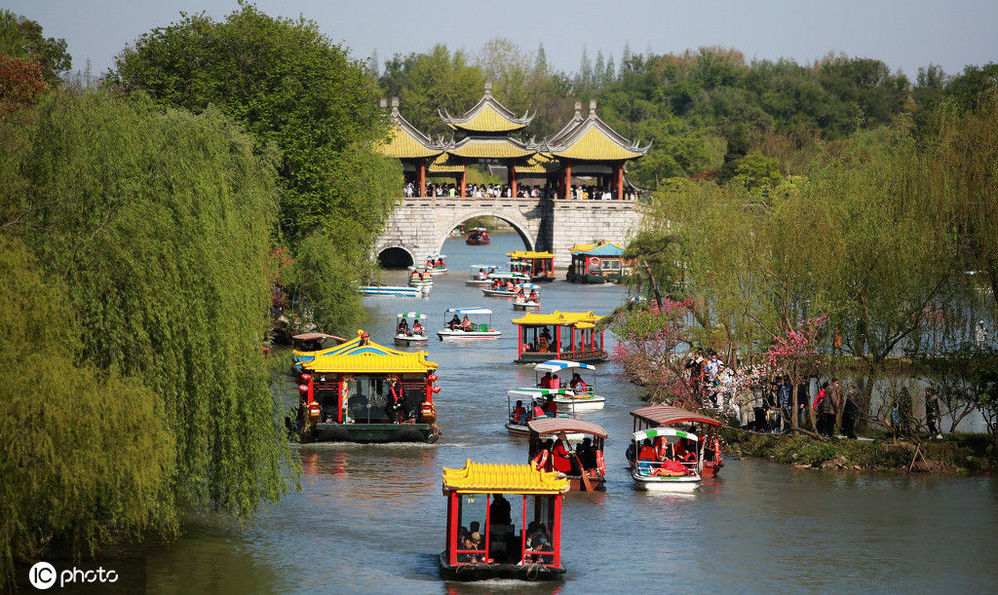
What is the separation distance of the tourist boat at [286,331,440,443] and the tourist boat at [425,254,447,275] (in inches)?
1941

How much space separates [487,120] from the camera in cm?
8569

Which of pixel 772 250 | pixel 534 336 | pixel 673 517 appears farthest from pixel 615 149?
pixel 673 517

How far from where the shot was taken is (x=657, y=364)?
106 feet

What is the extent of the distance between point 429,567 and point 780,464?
34.0 ft

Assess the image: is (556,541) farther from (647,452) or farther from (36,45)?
(36,45)

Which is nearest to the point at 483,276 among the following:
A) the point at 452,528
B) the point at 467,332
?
the point at 467,332

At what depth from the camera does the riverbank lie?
82.6 feet

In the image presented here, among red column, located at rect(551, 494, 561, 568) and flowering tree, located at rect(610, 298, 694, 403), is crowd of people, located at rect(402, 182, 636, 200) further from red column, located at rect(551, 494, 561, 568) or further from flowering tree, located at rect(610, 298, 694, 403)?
red column, located at rect(551, 494, 561, 568)

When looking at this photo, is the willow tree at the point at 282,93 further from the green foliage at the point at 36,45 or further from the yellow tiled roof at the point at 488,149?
the yellow tiled roof at the point at 488,149

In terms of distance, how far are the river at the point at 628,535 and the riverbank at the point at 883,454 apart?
437mm

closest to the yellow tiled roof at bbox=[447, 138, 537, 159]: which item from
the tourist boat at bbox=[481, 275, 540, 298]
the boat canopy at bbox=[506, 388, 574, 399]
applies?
the tourist boat at bbox=[481, 275, 540, 298]

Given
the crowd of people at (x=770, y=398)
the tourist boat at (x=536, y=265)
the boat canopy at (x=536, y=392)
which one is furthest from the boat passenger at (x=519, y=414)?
the tourist boat at (x=536, y=265)

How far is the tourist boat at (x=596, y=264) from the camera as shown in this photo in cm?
7738

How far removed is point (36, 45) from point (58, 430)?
4649 cm
